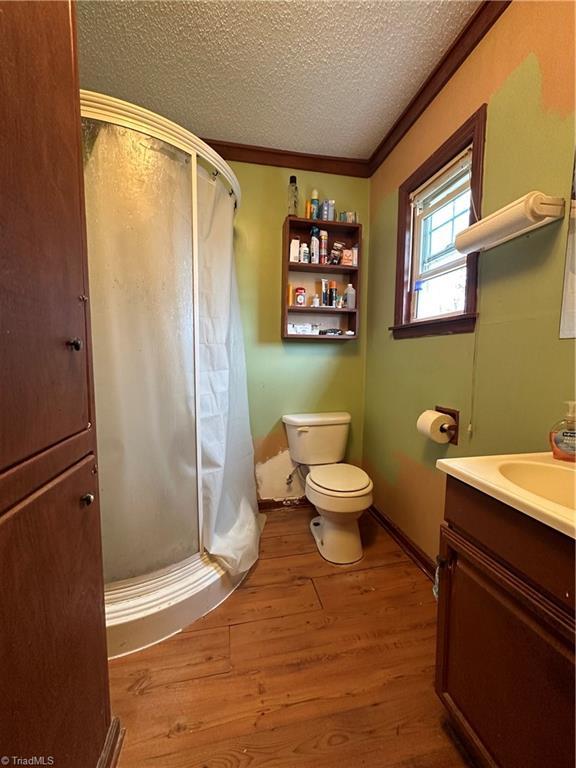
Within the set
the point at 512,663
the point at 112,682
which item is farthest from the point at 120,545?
the point at 512,663

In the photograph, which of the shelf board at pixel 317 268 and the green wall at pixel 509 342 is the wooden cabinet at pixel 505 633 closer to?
the green wall at pixel 509 342

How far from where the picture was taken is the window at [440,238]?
125 centimetres

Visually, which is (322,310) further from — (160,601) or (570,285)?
(160,601)

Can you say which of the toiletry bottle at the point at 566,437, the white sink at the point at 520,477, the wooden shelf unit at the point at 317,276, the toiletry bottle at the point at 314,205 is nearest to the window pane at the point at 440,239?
the wooden shelf unit at the point at 317,276

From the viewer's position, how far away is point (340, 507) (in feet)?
5.13

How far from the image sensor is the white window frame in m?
1.37

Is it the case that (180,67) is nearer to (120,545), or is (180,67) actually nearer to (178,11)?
(178,11)

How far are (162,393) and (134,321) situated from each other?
0.30 meters

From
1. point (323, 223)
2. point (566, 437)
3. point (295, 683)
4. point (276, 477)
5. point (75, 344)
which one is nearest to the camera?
point (75, 344)

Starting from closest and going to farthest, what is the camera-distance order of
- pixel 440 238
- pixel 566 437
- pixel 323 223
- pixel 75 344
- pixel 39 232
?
1. pixel 39 232
2. pixel 75 344
3. pixel 566 437
4. pixel 440 238
5. pixel 323 223

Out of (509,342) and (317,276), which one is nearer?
(509,342)

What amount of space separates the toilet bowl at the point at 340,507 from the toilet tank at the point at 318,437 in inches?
8.3

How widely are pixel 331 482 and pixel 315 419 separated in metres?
0.45

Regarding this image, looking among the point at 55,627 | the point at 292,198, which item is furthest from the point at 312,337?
the point at 55,627
